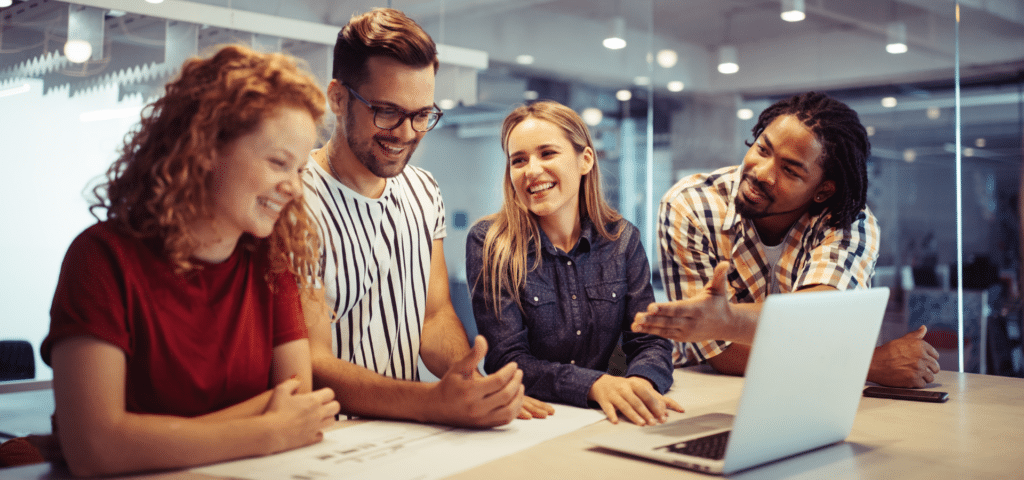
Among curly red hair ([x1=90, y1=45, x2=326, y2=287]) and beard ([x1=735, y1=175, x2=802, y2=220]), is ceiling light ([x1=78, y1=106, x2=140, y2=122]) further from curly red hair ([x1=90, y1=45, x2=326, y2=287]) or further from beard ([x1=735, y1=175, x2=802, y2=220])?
beard ([x1=735, y1=175, x2=802, y2=220])

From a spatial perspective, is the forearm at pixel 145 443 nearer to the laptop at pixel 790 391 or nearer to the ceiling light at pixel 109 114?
the laptop at pixel 790 391

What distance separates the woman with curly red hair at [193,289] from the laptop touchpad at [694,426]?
0.54 meters

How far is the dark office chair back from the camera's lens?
2.99 metres

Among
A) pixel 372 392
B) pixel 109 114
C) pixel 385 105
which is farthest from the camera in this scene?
pixel 109 114

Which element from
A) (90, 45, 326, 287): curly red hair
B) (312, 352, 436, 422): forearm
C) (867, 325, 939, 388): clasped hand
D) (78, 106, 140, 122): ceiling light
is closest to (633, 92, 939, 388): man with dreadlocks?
(867, 325, 939, 388): clasped hand

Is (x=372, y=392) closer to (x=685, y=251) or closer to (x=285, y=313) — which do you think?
(x=285, y=313)

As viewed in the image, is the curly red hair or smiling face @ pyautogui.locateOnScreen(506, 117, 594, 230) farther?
smiling face @ pyautogui.locateOnScreen(506, 117, 594, 230)

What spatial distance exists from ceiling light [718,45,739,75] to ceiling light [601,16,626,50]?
69 cm

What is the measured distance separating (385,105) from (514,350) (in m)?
0.60

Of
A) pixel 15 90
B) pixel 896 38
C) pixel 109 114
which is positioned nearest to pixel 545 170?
pixel 109 114

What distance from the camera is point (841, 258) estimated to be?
73.9 inches

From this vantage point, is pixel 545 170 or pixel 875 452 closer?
pixel 875 452

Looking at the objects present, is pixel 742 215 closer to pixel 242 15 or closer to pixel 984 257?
pixel 242 15

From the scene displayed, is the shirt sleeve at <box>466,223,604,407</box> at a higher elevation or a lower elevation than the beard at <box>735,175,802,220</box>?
lower
